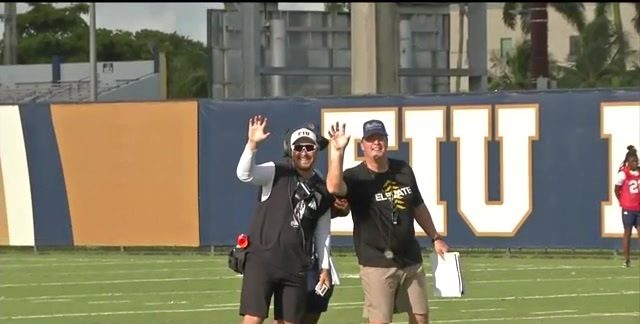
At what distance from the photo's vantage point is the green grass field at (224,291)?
54.7 feet

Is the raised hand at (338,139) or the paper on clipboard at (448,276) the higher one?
the raised hand at (338,139)

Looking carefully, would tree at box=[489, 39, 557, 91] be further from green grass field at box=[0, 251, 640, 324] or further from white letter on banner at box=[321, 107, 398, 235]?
green grass field at box=[0, 251, 640, 324]

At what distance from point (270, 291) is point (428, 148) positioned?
581 inches

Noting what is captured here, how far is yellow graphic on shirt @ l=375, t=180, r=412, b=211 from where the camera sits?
11.5 metres

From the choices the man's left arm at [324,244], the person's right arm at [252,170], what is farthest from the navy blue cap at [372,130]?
the person's right arm at [252,170]

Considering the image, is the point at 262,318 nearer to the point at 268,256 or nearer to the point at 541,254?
the point at 268,256

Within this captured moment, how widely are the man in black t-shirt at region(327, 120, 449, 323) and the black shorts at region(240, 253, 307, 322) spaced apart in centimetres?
68

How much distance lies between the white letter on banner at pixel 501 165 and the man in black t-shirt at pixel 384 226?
13459mm

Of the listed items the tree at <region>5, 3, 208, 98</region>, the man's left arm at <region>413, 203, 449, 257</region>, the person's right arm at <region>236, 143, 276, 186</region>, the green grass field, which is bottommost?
the green grass field

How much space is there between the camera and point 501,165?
82.9 ft

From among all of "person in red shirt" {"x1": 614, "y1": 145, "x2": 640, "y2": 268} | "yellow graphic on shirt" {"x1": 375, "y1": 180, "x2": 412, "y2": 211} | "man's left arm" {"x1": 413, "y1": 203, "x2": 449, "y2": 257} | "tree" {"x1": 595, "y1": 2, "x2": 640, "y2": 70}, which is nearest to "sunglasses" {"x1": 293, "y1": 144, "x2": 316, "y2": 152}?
"yellow graphic on shirt" {"x1": 375, "y1": 180, "x2": 412, "y2": 211}

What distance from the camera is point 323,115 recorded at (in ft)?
86.4

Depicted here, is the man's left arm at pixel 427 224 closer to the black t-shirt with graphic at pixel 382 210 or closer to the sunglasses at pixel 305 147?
the black t-shirt with graphic at pixel 382 210

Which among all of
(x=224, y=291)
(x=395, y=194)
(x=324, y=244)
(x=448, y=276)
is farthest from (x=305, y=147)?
(x=224, y=291)
